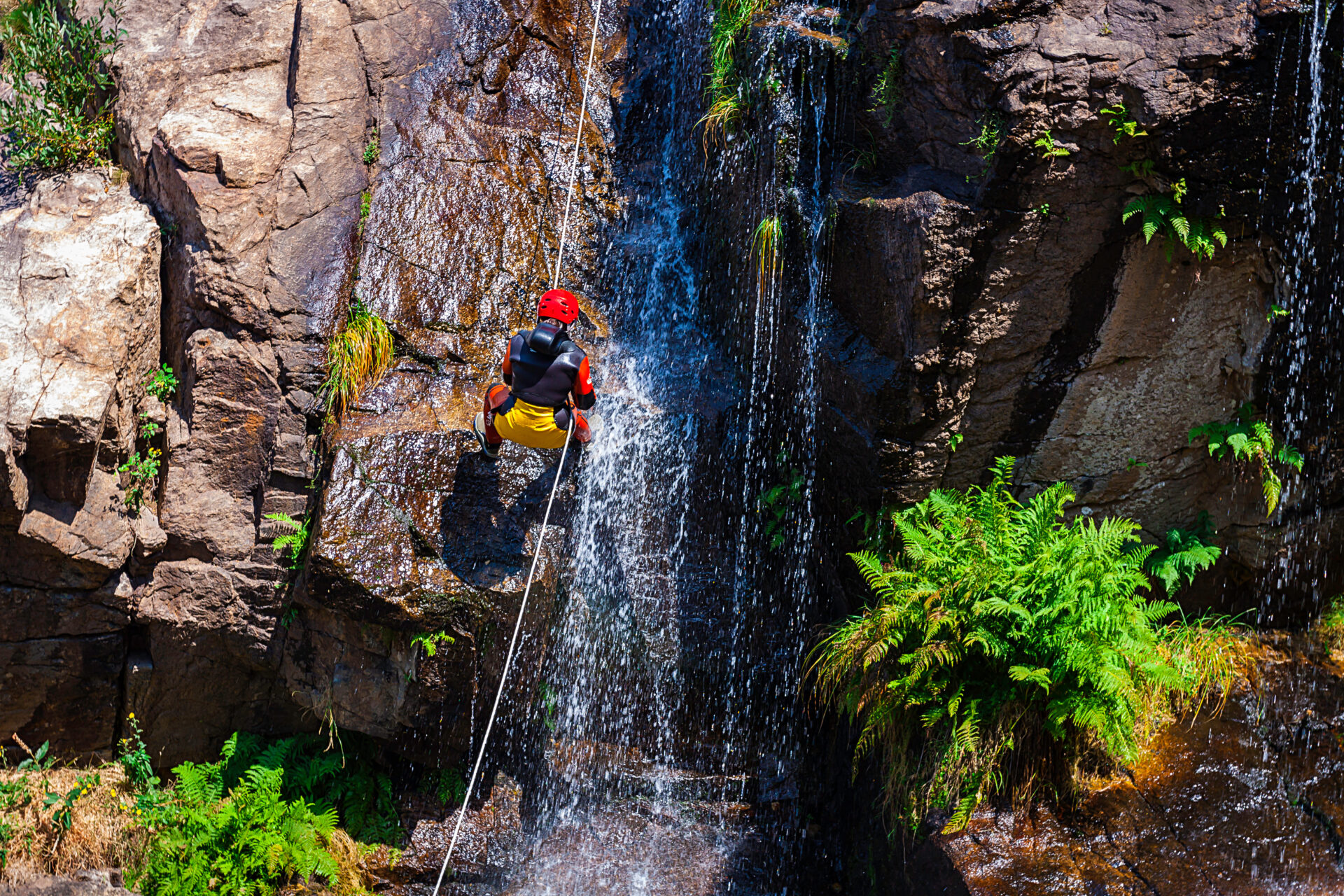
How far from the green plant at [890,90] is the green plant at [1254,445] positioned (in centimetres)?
287

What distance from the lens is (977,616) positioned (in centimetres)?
520

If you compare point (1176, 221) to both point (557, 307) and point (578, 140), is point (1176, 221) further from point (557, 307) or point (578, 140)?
point (578, 140)

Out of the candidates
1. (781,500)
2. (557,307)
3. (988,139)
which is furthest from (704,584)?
(988,139)

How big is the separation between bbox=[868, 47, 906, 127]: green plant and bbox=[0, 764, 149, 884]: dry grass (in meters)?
7.03

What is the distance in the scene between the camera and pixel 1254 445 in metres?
5.75

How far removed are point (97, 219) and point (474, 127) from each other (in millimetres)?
2896

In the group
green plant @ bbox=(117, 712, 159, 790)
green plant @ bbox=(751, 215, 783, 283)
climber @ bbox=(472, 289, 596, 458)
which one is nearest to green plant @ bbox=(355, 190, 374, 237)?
climber @ bbox=(472, 289, 596, 458)

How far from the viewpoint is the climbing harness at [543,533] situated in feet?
17.5

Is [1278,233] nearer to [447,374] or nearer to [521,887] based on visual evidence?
[447,374]

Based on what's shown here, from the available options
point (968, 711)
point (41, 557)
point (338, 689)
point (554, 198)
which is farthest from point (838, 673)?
point (41, 557)

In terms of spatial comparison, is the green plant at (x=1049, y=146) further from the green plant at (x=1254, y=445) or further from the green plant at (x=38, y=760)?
the green plant at (x=38, y=760)

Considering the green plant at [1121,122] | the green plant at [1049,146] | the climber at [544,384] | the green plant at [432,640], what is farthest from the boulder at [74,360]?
the green plant at [1121,122]

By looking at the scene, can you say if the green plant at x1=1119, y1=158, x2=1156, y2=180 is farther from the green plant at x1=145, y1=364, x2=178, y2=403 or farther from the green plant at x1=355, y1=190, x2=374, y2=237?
the green plant at x1=145, y1=364, x2=178, y2=403

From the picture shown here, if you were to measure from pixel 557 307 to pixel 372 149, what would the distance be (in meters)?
2.82
